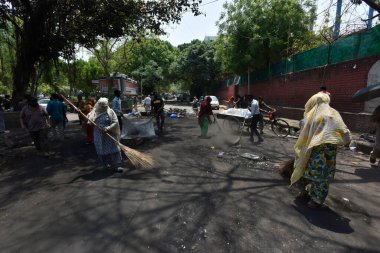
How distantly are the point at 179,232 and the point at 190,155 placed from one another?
4300mm

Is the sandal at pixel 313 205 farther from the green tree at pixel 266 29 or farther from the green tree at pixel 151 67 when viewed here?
the green tree at pixel 151 67

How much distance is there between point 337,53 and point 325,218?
10.8 m

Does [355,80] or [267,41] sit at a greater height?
[267,41]

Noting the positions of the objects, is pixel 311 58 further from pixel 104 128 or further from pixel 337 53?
pixel 104 128

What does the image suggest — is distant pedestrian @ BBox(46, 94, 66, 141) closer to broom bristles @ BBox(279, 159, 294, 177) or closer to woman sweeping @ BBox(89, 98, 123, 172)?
woman sweeping @ BBox(89, 98, 123, 172)

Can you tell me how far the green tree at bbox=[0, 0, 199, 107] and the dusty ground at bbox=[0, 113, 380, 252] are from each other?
6.27 metres

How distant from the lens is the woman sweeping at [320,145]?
402 centimetres

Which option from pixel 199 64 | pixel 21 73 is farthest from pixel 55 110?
Answer: pixel 199 64

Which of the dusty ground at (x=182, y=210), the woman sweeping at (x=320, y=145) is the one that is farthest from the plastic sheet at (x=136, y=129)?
the woman sweeping at (x=320, y=145)

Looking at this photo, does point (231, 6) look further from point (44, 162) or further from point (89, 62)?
point (89, 62)

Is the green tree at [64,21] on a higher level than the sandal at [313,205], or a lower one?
higher

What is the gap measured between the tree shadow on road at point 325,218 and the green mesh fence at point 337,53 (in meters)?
8.56

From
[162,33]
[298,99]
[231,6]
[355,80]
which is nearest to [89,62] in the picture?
[231,6]

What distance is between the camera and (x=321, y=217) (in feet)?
13.3
